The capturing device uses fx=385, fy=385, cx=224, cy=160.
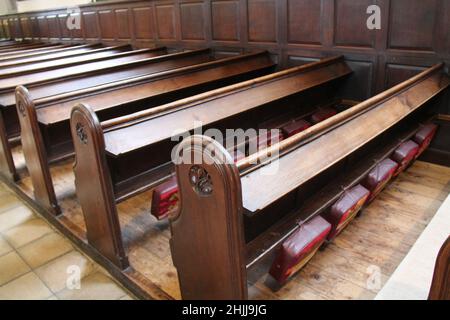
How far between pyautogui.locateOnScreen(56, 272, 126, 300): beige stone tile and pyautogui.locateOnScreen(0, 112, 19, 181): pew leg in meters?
1.53

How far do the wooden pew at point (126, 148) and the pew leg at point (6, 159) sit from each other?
4.16 ft

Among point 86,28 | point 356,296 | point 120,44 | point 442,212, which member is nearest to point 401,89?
point 442,212

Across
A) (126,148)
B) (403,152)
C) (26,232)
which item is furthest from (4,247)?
(403,152)

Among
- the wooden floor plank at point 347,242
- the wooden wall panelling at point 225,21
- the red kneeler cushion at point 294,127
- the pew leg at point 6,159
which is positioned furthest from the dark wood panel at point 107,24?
the red kneeler cushion at point 294,127

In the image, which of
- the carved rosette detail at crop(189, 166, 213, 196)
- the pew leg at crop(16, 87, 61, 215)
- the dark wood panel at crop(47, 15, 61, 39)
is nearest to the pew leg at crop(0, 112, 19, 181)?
the pew leg at crop(16, 87, 61, 215)

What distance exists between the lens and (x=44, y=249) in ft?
7.53

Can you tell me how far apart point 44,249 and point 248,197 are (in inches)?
61.4

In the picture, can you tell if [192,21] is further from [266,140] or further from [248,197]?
[248,197]

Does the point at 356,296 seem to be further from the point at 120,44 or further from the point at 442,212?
the point at 120,44

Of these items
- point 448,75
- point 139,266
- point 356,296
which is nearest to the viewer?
point 356,296

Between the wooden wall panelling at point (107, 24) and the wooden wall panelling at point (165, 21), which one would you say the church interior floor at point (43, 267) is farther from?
the wooden wall panelling at point (107, 24)

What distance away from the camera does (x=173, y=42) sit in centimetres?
467

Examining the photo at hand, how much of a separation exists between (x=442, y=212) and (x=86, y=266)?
1.83 metres

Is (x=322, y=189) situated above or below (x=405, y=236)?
above
